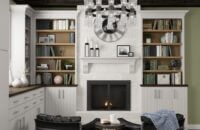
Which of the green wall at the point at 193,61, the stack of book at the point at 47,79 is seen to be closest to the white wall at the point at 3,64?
the stack of book at the point at 47,79

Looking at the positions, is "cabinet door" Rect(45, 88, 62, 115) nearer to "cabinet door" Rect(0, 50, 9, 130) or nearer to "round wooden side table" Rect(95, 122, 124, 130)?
"round wooden side table" Rect(95, 122, 124, 130)

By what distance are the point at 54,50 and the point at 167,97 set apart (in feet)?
9.96

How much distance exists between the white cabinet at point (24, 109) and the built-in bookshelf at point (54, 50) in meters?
1.07

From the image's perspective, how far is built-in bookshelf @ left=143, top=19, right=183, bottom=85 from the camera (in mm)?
7992

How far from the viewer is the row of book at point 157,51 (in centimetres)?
802

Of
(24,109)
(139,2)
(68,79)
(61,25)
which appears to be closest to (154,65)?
(139,2)

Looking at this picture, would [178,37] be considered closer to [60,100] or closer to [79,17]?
[79,17]

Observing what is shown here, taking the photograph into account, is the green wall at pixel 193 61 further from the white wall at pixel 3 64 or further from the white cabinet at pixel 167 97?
the white wall at pixel 3 64

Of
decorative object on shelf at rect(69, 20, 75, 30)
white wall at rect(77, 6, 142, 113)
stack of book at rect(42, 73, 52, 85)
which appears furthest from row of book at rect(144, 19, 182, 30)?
stack of book at rect(42, 73, 52, 85)

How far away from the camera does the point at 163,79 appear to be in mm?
8023

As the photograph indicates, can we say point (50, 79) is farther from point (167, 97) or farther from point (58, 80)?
point (167, 97)

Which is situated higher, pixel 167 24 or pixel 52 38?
pixel 167 24

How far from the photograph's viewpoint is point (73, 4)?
8.03 meters

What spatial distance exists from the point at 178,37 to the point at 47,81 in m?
3.47
